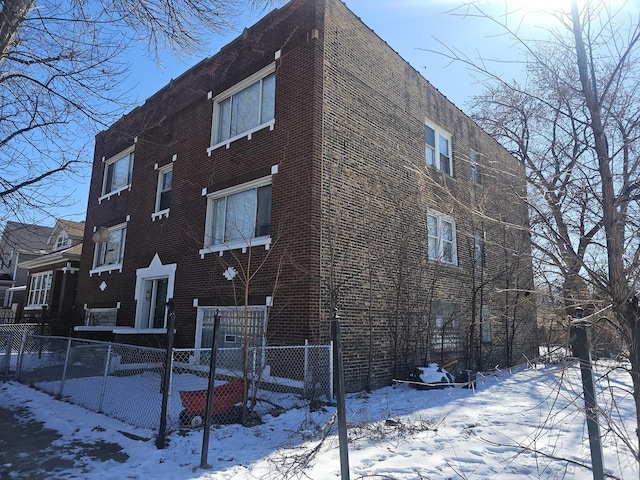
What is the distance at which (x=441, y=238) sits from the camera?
1303 centimetres

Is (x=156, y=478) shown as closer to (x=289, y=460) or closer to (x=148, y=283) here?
(x=289, y=460)

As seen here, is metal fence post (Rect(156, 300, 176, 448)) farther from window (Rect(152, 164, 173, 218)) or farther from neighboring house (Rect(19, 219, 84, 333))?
neighboring house (Rect(19, 219, 84, 333))

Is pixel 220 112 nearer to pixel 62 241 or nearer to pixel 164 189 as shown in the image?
pixel 164 189

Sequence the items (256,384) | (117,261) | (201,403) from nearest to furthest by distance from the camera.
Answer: (201,403)
(256,384)
(117,261)

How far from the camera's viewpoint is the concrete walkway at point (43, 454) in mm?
4699

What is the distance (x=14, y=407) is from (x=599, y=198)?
9504 millimetres

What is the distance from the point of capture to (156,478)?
4.57m

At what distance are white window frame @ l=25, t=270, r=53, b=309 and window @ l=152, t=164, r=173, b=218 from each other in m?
12.3

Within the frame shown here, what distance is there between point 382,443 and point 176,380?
15.3 ft

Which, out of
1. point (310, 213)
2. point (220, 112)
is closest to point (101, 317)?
point (220, 112)

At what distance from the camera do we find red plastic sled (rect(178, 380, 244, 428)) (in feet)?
20.6

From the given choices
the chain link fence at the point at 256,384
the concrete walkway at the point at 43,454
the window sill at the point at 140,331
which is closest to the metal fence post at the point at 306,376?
the chain link fence at the point at 256,384

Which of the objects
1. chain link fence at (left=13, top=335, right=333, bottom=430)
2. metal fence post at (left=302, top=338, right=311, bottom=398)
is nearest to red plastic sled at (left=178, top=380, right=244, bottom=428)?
chain link fence at (left=13, top=335, right=333, bottom=430)

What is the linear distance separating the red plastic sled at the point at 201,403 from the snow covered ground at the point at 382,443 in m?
0.32
